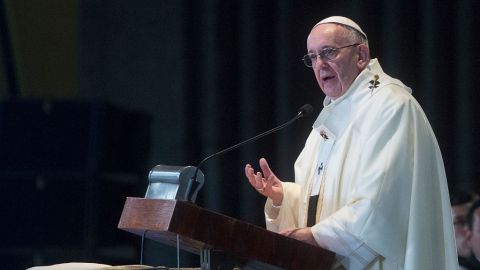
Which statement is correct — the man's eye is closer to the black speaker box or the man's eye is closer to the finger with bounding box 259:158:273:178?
the finger with bounding box 259:158:273:178

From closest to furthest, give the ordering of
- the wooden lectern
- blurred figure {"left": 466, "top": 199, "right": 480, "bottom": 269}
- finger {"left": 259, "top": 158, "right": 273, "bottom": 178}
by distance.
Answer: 1. the wooden lectern
2. finger {"left": 259, "top": 158, "right": 273, "bottom": 178}
3. blurred figure {"left": 466, "top": 199, "right": 480, "bottom": 269}

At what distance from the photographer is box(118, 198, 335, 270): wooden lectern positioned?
113 inches

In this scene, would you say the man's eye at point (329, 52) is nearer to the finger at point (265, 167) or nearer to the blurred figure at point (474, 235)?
the finger at point (265, 167)

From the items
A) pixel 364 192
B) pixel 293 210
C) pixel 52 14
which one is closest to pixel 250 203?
pixel 52 14

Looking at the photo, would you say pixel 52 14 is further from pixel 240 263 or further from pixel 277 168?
pixel 240 263

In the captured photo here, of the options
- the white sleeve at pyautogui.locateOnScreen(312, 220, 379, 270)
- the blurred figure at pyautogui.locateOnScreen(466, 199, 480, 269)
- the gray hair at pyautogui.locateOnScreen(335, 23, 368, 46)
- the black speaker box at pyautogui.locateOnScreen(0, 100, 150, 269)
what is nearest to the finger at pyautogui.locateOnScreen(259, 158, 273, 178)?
the white sleeve at pyautogui.locateOnScreen(312, 220, 379, 270)

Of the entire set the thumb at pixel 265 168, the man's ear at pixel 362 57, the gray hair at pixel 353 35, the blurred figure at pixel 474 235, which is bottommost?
the blurred figure at pixel 474 235

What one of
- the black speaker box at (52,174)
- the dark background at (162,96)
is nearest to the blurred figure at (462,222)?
the dark background at (162,96)

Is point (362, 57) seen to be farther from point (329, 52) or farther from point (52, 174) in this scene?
point (52, 174)

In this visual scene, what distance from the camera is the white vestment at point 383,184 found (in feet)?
10.7

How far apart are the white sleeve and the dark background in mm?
2250

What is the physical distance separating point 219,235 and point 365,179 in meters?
0.61

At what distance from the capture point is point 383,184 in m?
3.29

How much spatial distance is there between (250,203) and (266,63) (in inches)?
31.7
